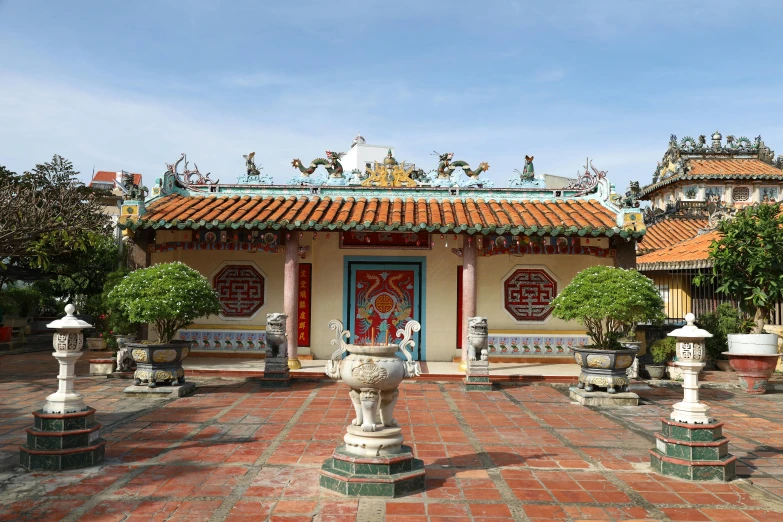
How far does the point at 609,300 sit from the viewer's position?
800cm

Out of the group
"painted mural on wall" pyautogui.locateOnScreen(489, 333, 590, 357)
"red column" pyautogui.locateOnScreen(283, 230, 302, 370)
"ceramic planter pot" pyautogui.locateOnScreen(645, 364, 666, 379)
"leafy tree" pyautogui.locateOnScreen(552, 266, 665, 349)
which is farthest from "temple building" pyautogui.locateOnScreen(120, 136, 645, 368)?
"leafy tree" pyautogui.locateOnScreen(552, 266, 665, 349)

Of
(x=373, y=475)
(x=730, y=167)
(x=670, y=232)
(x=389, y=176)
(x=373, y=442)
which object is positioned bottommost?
(x=373, y=475)

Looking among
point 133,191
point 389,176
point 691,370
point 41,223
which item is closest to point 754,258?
point 691,370

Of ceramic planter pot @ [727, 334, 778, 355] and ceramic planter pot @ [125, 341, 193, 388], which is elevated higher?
ceramic planter pot @ [727, 334, 778, 355]

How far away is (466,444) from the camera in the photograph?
6.03 m

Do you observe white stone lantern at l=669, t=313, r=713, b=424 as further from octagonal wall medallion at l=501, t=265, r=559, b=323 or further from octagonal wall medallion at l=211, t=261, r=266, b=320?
octagonal wall medallion at l=211, t=261, r=266, b=320

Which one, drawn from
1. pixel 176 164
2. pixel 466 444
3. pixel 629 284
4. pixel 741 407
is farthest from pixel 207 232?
pixel 741 407

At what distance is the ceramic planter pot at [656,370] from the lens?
10.4m

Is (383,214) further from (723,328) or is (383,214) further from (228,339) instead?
(723,328)

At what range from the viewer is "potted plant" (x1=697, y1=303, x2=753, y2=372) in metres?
11.1

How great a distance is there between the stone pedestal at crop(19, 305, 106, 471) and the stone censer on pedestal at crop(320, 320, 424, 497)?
222cm

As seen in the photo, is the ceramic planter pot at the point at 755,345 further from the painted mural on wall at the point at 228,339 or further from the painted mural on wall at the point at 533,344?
the painted mural on wall at the point at 228,339

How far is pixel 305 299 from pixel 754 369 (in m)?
8.14

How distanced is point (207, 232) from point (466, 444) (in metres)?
6.61
